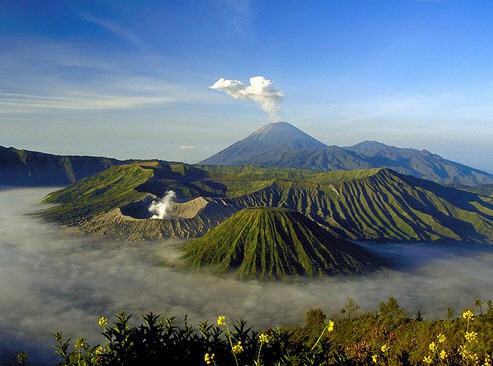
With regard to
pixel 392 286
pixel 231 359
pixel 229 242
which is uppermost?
pixel 231 359

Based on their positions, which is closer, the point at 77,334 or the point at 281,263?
the point at 77,334

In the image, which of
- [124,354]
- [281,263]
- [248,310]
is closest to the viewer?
[124,354]

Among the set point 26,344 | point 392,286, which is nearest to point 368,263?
point 392,286

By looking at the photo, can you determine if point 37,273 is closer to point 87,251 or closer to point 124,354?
point 87,251

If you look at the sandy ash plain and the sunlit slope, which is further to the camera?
the sunlit slope

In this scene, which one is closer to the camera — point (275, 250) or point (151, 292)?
point (151, 292)
